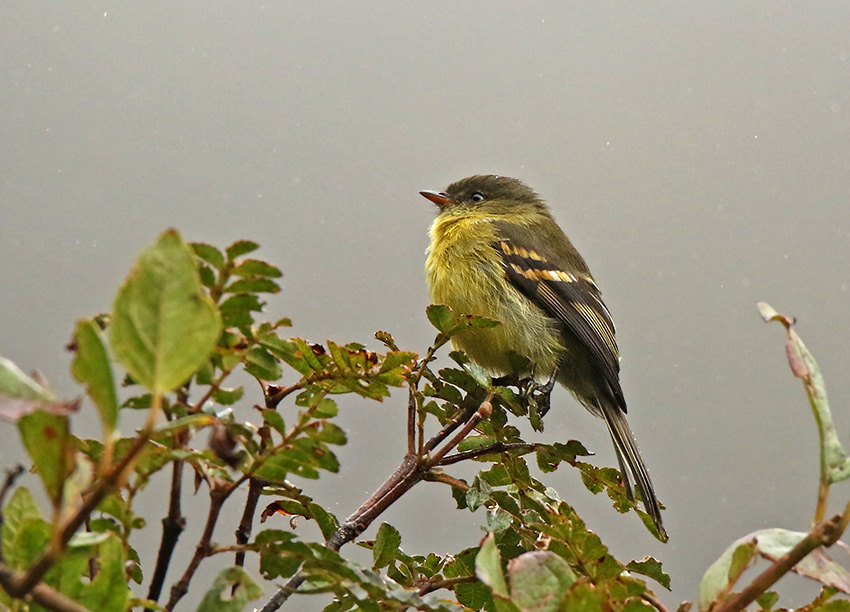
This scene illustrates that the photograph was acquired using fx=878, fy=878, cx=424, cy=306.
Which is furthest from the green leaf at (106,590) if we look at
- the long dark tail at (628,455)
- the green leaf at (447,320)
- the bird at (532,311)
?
the bird at (532,311)

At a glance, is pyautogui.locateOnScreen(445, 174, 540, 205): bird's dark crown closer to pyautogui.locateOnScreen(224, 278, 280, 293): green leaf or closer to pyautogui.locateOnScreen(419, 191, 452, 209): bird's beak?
pyautogui.locateOnScreen(419, 191, 452, 209): bird's beak

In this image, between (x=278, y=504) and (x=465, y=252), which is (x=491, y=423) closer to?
(x=278, y=504)

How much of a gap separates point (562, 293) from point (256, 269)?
1529 mm

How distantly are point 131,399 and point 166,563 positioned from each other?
0.31 feet

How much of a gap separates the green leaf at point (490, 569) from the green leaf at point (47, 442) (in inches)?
7.5

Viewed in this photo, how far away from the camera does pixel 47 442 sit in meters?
0.36

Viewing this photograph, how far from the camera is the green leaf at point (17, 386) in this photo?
339 millimetres

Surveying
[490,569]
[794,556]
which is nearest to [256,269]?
[490,569]

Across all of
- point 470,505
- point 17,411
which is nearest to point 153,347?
point 17,411

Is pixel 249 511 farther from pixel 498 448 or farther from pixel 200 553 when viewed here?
pixel 498 448

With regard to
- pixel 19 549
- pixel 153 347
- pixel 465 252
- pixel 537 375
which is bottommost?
pixel 19 549

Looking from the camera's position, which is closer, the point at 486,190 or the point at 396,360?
the point at 396,360

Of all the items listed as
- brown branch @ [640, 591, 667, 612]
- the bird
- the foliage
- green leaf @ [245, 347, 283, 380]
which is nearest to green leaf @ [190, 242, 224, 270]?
the foliage

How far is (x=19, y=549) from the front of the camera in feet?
1.25
